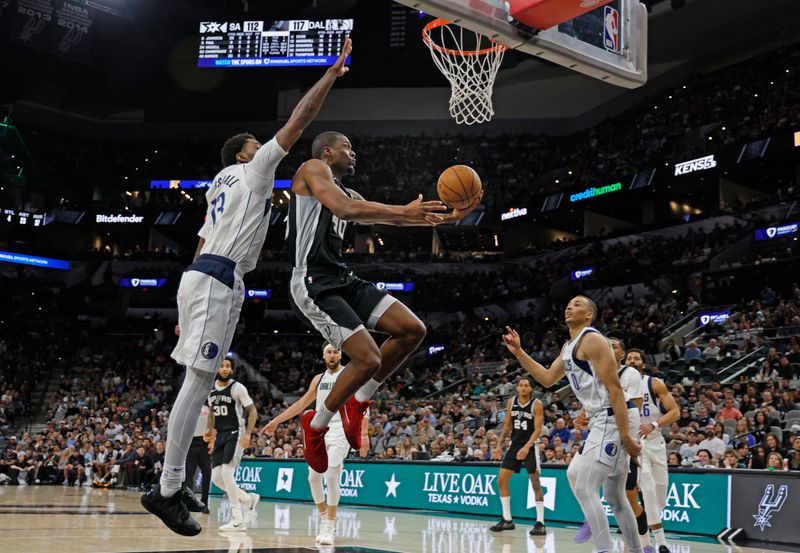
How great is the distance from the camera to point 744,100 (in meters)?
27.2

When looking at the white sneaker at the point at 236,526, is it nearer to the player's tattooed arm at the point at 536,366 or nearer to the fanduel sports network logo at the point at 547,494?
the player's tattooed arm at the point at 536,366

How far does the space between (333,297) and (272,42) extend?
24058mm

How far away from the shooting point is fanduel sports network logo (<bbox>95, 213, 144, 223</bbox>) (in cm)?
3662

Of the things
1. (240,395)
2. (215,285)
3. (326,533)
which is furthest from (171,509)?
(240,395)

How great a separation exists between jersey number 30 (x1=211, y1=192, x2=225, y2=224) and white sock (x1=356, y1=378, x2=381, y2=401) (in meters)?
1.69

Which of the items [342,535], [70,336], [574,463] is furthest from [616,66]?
[70,336]

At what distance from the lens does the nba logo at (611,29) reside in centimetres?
722

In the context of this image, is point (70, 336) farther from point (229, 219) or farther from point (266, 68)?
point (229, 219)

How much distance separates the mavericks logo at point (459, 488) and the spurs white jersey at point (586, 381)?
282 inches

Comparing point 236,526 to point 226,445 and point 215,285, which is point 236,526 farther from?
point 215,285

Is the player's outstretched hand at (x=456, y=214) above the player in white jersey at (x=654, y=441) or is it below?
above

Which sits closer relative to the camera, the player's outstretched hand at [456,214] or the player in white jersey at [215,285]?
the player in white jersey at [215,285]

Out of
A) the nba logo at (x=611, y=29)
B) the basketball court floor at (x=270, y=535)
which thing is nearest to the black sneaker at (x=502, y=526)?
the basketball court floor at (x=270, y=535)

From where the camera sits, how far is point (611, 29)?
7.27 m
